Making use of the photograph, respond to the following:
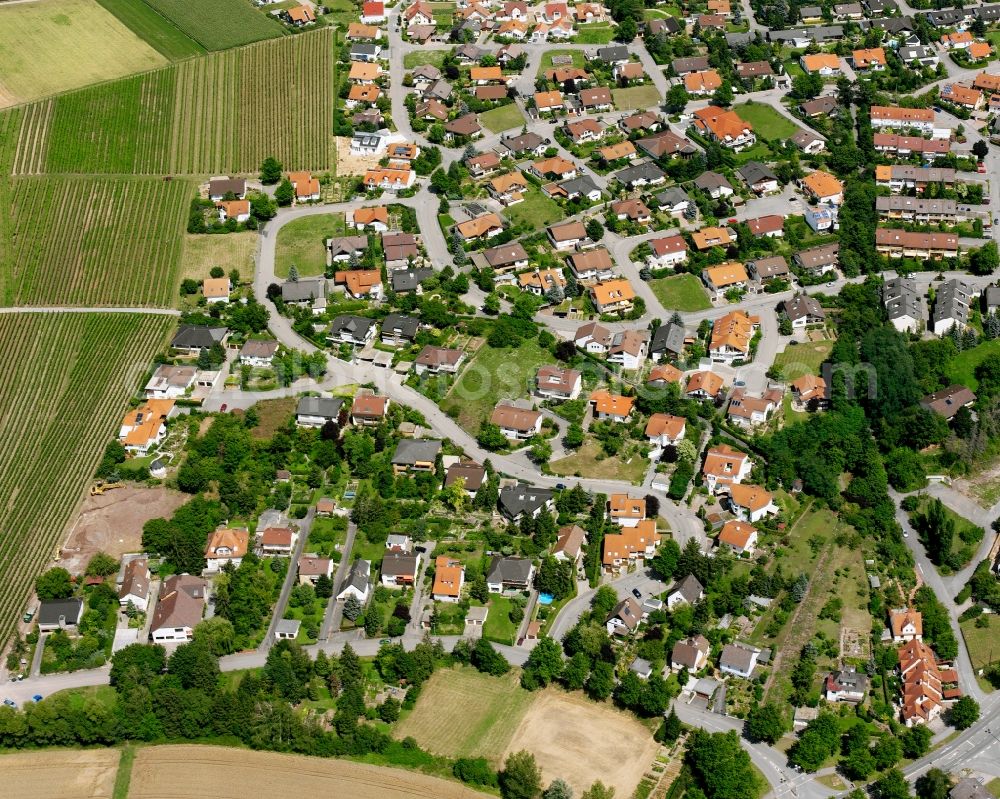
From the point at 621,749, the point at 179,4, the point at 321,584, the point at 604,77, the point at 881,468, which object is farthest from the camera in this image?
the point at 179,4

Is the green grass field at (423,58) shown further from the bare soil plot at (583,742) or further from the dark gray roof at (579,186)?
the bare soil plot at (583,742)

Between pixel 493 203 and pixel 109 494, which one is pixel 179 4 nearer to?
pixel 493 203

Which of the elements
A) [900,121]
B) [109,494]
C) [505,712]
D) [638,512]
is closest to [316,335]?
[109,494]

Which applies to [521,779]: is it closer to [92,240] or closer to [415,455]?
[415,455]

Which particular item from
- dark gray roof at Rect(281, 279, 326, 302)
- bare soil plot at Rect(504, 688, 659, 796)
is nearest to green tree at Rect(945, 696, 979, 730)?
bare soil plot at Rect(504, 688, 659, 796)

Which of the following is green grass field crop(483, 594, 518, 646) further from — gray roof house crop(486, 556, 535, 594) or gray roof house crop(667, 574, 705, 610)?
gray roof house crop(667, 574, 705, 610)
